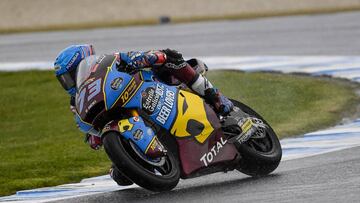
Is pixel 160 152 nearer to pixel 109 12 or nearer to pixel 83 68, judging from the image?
pixel 83 68

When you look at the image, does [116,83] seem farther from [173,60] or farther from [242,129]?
[242,129]

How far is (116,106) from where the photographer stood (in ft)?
24.8

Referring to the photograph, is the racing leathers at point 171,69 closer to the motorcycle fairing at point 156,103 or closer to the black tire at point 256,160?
the motorcycle fairing at point 156,103

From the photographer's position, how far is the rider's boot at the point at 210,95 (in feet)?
27.0

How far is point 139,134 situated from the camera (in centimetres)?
736

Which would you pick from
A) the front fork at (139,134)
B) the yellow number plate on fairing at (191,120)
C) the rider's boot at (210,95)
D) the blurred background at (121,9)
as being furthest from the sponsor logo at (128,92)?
the blurred background at (121,9)

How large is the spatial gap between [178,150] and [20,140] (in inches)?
202

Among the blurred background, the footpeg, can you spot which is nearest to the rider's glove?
the footpeg

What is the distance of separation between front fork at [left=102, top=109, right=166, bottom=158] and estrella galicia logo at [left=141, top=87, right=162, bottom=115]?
231 mm

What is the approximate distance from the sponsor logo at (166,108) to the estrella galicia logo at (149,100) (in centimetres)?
7

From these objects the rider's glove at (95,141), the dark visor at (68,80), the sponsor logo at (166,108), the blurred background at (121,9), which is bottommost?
the blurred background at (121,9)

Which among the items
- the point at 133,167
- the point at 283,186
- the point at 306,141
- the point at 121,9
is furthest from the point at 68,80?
the point at 121,9

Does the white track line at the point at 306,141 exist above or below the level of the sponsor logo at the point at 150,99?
below

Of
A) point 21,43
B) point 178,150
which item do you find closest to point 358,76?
point 178,150
